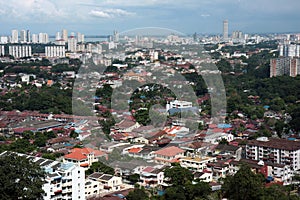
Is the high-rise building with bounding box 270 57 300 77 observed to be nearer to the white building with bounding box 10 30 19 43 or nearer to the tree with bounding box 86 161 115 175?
the tree with bounding box 86 161 115 175

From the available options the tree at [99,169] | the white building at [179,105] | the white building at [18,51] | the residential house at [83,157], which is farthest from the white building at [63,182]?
the white building at [18,51]

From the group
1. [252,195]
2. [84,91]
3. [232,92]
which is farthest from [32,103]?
[252,195]

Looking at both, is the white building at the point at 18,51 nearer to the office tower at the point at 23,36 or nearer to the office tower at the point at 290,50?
the office tower at the point at 23,36

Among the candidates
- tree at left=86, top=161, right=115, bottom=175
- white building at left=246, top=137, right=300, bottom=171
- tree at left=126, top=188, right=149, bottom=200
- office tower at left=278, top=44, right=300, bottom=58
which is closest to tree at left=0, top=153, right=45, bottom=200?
tree at left=126, top=188, right=149, bottom=200

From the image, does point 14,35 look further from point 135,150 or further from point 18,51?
point 135,150

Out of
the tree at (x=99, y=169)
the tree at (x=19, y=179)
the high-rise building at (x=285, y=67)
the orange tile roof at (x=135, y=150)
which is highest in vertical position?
the high-rise building at (x=285, y=67)

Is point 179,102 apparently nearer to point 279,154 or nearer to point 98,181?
point 279,154

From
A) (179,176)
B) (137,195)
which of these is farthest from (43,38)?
(137,195)
